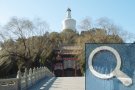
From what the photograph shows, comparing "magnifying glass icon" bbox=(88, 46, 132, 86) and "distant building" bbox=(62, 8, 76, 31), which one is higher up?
"distant building" bbox=(62, 8, 76, 31)

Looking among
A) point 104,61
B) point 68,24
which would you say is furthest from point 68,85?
point 68,24

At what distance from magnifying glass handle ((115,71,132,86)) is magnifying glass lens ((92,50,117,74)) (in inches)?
9.9

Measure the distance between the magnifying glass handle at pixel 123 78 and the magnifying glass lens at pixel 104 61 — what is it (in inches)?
9.9

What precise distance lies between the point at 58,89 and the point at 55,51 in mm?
38224

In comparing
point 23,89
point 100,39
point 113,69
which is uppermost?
point 100,39

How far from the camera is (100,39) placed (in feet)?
129

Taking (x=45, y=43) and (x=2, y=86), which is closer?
(x=2, y=86)

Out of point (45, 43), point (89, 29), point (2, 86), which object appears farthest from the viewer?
point (45, 43)

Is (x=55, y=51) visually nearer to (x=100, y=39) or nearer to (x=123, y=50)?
(x=100, y=39)

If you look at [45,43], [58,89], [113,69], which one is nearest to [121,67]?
[113,69]

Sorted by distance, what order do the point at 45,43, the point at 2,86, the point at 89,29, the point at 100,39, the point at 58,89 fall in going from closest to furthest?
the point at 2,86 → the point at 58,89 → the point at 100,39 → the point at 89,29 → the point at 45,43

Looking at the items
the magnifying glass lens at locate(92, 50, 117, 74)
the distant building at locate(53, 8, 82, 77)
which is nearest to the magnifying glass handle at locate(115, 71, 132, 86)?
the magnifying glass lens at locate(92, 50, 117, 74)

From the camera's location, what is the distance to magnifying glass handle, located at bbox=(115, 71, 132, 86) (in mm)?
9469

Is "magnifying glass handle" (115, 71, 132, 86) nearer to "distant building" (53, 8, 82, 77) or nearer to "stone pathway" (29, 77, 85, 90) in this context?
"stone pathway" (29, 77, 85, 90)
